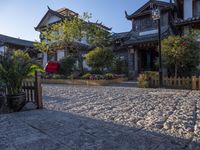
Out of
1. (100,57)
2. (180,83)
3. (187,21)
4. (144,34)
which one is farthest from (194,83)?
(144,34)

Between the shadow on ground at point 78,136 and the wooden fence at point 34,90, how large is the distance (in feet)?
4.59

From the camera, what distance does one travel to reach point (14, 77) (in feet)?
18.3

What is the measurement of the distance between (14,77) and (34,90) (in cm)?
68

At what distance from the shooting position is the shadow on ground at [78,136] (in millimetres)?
2982

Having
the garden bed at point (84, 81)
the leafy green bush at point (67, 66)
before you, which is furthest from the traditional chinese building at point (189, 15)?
the leafy green bush at point (67, 66)

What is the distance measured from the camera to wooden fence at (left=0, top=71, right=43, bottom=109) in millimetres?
5836

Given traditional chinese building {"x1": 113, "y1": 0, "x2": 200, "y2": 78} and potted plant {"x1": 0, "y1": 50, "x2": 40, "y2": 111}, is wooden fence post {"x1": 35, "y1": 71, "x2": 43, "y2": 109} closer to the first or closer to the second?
potted plant {"x1": 0, "y1": 50, "x2": 40, "y2": 111}

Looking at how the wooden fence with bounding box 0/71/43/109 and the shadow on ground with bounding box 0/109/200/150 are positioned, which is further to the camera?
the wooden fence with bounding box 0/71/43/109

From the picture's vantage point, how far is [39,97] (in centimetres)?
585

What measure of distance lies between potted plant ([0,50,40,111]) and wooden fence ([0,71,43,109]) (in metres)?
0.32

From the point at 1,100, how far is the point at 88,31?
440 inches

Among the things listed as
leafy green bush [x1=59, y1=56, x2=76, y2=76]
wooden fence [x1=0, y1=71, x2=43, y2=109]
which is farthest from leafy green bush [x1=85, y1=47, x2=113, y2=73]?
wooden fence [x1=0, y1=71, x2=43, y2=109]

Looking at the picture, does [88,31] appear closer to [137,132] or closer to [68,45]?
[68,45]

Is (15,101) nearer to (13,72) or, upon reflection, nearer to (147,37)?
(13,72)
